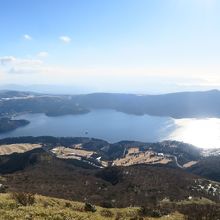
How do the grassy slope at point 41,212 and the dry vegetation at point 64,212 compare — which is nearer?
the grassy slope at point 41,212

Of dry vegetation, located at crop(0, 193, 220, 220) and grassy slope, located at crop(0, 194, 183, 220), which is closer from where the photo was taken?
grassy slope, located at crop(0, 194, 183, 220)

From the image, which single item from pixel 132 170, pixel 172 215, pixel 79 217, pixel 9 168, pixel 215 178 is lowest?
pixel 215 178

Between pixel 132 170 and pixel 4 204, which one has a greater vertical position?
pixel 4 204

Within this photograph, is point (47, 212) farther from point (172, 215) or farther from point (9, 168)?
point (9, 168)

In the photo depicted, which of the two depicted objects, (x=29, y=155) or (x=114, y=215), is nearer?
(x=114, y=215)

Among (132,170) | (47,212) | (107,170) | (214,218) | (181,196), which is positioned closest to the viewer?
(47,212)

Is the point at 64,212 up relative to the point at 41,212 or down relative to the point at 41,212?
down

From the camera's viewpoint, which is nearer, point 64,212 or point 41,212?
point 41,212

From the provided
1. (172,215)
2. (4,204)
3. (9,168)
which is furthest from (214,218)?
(9,168)

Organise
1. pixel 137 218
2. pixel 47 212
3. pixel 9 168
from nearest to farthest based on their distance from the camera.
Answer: pixel 47 212
pixel 137 218
pixel 9 168

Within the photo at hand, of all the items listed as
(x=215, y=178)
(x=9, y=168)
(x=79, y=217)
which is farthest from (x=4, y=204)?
(x=215, y=178)
